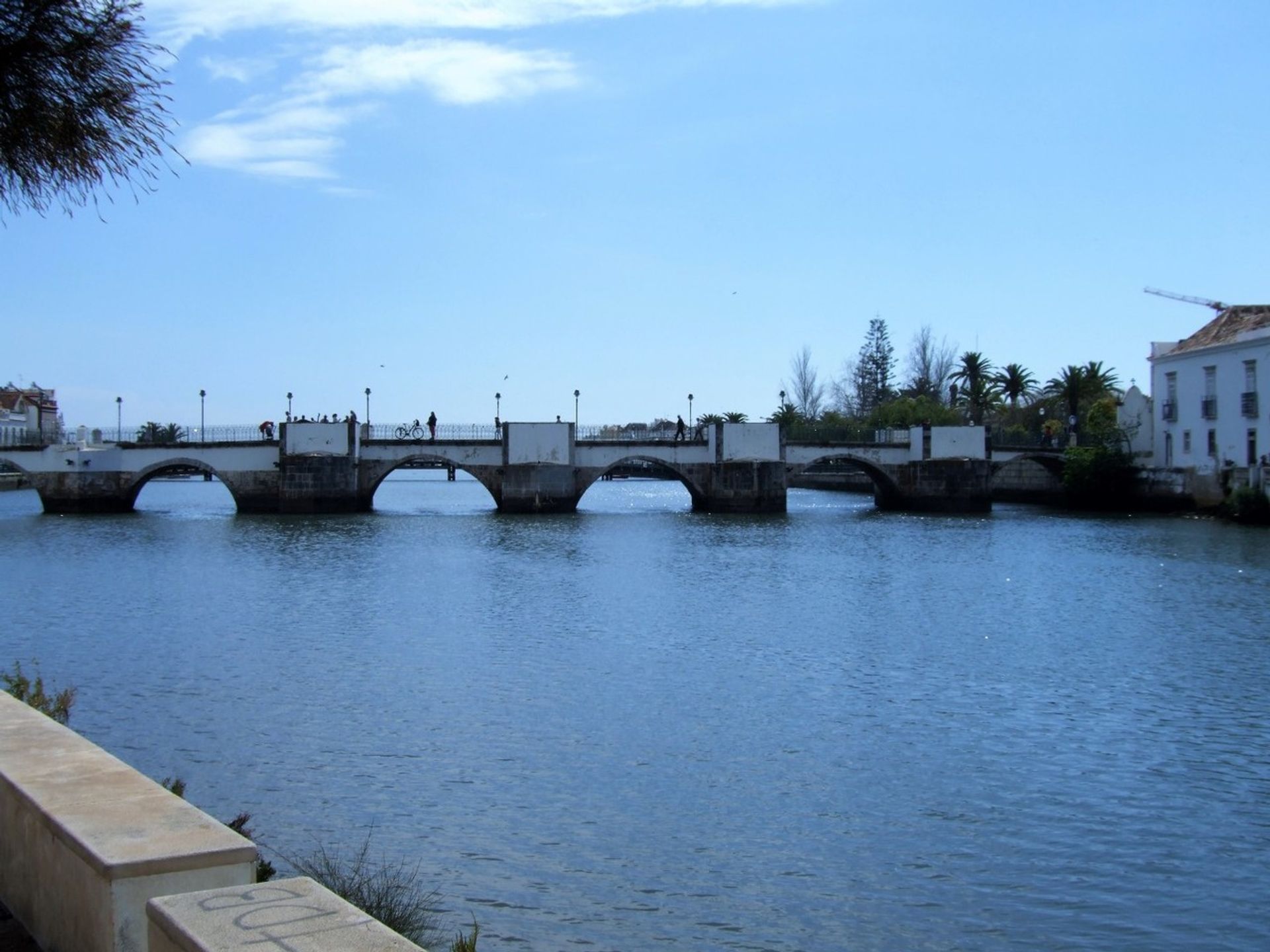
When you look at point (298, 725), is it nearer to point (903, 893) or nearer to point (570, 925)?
point (570, 925)

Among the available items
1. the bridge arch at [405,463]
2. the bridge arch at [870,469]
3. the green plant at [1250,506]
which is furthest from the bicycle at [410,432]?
the green plant at [1250,506]

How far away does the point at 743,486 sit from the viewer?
203 ft

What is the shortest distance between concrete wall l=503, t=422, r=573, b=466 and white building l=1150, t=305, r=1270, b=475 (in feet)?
96.4

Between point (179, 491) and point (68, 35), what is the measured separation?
98.8 m

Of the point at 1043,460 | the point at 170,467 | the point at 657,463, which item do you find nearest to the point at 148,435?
the point at 170,467

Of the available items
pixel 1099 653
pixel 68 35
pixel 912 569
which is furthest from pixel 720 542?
pixel 68 35

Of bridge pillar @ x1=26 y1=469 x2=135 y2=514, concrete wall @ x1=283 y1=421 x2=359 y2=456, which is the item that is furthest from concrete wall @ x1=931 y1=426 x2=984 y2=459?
bridge pillar @ x1=26 y1=469 x2=135 y2=514

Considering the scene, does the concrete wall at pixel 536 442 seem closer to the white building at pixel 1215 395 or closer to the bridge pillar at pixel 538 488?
the bridge pillar at pixel 538 488

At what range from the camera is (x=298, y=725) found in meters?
15.4

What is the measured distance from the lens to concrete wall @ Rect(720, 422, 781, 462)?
202 ft

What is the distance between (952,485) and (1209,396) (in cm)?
1306

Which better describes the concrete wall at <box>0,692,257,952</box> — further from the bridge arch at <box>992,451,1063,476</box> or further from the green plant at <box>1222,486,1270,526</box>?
the bridge arch at <box>992,451,1063,476</box>

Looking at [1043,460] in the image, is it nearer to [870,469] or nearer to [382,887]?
Result: [870,469]

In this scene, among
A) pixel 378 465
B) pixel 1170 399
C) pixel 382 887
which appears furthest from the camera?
pixel 1170 399
